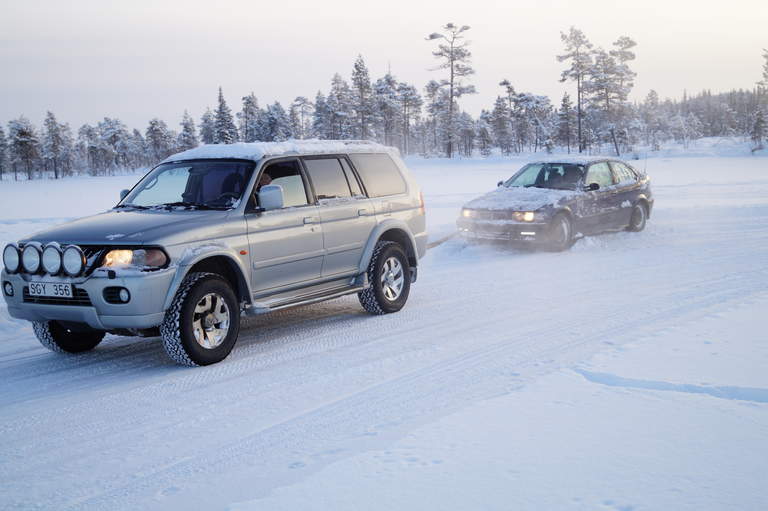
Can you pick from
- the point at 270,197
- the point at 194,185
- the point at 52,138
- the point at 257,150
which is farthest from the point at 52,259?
the point at 52,138

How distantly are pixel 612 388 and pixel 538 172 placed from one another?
9440mm

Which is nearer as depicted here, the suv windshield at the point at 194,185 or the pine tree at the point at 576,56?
the suv windshield at the point at 194,185

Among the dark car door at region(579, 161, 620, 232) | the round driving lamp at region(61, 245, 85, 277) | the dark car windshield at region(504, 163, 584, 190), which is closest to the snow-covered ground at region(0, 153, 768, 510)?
the round driving lamp at region(61, 245, 85, 277)

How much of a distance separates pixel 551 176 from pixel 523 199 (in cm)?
116

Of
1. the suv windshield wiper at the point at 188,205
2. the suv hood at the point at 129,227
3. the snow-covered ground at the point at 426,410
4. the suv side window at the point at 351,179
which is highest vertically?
the suv side window at the point at 351,179

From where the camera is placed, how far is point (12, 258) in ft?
20.1

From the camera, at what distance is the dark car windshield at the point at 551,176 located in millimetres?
13492

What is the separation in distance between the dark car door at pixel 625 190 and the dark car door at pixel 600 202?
0.16m

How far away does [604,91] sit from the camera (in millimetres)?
79312

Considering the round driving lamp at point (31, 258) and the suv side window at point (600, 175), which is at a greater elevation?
the suv side window at point (600, 175)

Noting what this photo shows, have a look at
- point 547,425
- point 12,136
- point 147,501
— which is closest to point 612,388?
Result: point 547,425

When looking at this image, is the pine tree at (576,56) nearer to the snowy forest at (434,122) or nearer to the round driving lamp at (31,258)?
the snowy forest at (434,122)

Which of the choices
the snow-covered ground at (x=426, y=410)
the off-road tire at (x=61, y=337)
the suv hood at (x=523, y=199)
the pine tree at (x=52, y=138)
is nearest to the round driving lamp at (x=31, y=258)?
the off-road tire at (x=61, y=337)

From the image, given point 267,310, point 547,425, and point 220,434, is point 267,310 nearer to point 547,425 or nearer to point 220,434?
point 220,434
